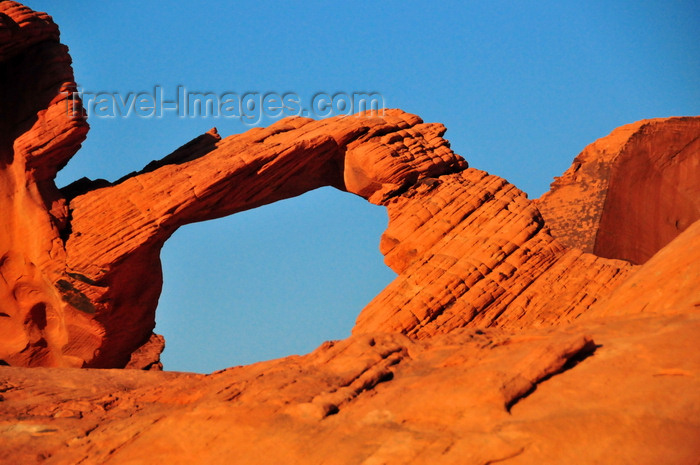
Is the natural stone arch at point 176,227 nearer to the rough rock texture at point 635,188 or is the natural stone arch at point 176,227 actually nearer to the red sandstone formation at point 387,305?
the red sandstone formation at point 387,305

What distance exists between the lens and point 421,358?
438 inches

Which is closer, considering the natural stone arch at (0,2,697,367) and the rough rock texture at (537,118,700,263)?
the natural stone arch at (0,2,697,367)

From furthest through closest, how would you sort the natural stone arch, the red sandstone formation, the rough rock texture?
1. the rough rock texture
2. the natural stone arch
3. the red sandstone formation

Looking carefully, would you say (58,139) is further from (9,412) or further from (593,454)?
(593,454)

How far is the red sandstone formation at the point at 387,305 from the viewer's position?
8359 mm

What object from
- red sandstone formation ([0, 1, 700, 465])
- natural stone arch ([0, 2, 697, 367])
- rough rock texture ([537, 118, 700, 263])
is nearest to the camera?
red sandstone formation ([0, 1, 700, 465])

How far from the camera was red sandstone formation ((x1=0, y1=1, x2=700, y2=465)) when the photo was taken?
27.4 ft

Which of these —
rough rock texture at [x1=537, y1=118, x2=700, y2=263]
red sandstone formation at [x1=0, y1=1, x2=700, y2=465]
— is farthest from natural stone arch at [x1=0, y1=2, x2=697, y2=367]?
rough rock texture at [x1=537, y1=118, x2=700, y2=263]

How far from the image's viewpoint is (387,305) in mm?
17203

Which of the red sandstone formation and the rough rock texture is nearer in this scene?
the red sandstone formation

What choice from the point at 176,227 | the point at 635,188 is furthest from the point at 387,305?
the point at 635,188

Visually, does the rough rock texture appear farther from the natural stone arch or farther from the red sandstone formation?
the natural stone arch

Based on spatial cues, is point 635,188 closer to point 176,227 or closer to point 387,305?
point 387,305

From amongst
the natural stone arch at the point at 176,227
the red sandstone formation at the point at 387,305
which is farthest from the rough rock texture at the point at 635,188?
the natural stone arch at the point at 176,227
